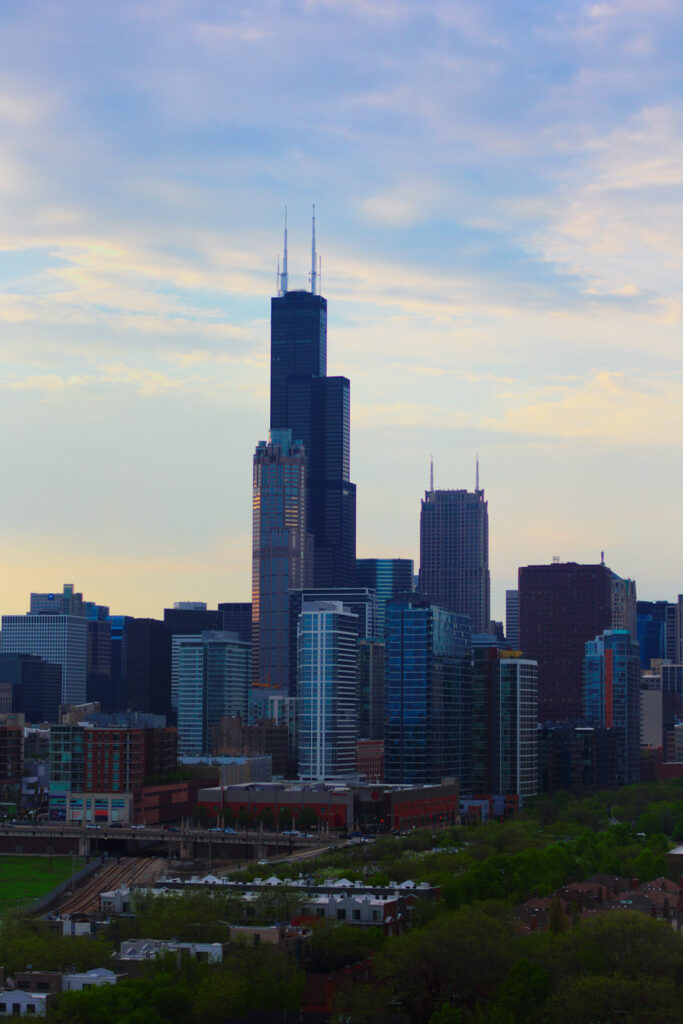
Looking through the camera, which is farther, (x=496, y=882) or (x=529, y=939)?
(x=496, y=882)

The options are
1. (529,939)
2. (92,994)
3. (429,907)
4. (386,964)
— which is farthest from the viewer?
(429,907)

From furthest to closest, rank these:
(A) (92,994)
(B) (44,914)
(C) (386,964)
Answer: (B) (44,914)
(C) (386,964)
(A) (92,994)

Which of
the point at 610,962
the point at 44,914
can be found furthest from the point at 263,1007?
the point at 44,914

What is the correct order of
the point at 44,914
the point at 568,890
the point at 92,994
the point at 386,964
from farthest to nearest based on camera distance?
the point at 44,914 < the point at 568,890 < the point at 386,964 < the point at 92,994

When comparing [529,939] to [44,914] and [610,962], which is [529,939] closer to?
[610,962]

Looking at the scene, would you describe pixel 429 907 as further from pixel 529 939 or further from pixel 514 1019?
pixel 514 1019

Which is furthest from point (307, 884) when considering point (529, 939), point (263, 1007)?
point (263, 1007)

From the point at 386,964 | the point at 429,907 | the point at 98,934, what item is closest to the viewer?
the point at 386,964

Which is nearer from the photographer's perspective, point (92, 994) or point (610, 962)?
point (92, 994)

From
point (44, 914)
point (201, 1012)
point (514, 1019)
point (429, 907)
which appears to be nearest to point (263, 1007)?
point (201, 1012)
